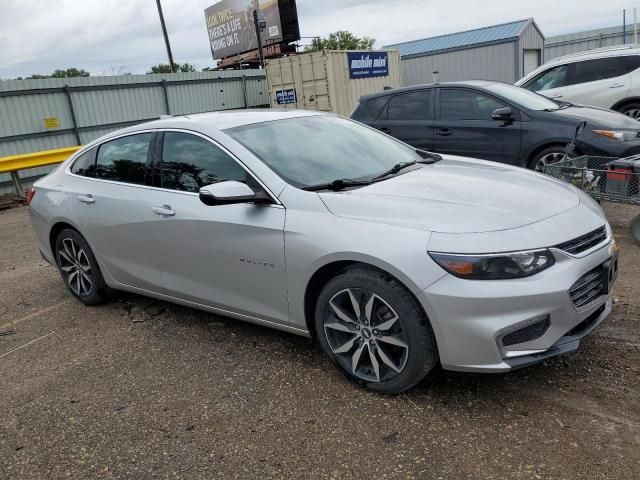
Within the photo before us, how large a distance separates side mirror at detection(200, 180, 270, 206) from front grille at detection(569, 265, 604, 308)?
1.73m

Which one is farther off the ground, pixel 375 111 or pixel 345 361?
pixel 375 111

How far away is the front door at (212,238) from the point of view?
3361 mm

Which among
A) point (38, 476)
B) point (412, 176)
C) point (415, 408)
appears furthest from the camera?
point (412, 176)

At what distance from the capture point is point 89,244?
15.1 feet

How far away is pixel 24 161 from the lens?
11.6 m

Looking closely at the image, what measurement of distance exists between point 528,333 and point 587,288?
0.43 m

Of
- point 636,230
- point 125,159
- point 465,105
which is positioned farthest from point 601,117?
point 125,159

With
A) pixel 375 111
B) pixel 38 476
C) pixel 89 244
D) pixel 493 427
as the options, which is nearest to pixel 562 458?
pixel 493 427

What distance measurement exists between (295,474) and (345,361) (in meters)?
0.77

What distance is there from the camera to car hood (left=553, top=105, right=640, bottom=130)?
6449 millimetres

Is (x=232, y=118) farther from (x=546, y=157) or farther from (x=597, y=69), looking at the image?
(x=597, y=69)

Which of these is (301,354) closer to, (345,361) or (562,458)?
(345,361)

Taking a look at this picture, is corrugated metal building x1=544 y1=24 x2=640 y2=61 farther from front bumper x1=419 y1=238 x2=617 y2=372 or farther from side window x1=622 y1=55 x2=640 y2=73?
front bumper x1=419 y1=238 x2=617 y2=372

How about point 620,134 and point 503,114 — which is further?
point 503,114
